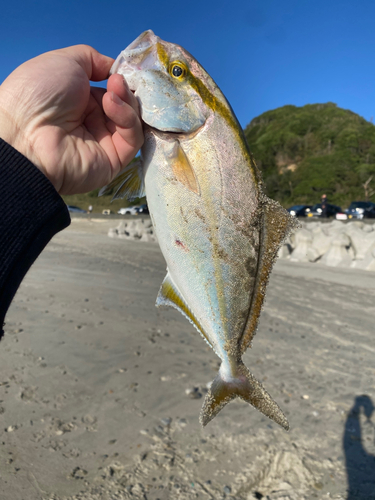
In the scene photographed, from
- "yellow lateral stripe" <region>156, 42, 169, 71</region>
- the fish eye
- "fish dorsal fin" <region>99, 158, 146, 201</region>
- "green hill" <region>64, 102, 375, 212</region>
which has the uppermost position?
"green hill" <region>64, 102, 375, 212</region>

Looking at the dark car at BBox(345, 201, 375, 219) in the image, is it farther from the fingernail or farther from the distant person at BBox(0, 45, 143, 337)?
the fingernail

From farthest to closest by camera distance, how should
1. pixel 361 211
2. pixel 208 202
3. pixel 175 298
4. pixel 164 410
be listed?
pixel 361 211
pixel 164 410
pixel 175 298
pixel 208 202

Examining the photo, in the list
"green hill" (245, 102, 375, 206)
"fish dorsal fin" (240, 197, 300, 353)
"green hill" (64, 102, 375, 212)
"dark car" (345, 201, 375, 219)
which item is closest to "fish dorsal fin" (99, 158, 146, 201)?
"fish dorsal fin" (240, 197, 300, 353)

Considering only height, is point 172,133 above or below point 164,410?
above

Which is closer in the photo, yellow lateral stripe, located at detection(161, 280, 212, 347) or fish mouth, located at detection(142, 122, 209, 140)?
fish mouth, located at detection(142, 122, 209, 140)

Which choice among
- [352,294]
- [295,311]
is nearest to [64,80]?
[295,311]

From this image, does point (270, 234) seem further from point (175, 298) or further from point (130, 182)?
point (130, 182)

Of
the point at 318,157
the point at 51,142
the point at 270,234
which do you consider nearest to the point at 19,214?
the point at 51,142
